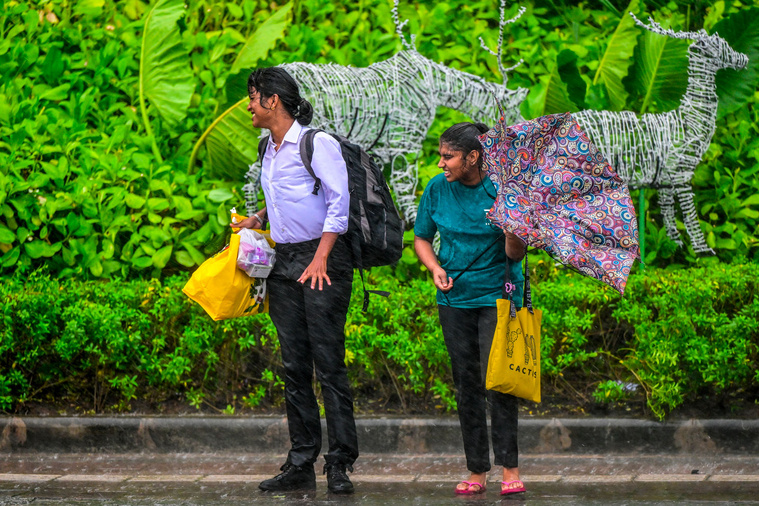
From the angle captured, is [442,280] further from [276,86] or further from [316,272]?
[276,86]

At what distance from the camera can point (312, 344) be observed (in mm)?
4484

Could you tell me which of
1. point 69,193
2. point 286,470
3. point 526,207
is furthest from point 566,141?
point 69,193

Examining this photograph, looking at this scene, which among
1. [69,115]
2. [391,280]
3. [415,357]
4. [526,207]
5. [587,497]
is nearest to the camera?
[526,207]

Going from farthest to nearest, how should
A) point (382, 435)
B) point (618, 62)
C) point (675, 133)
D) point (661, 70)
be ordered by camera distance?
point (618, 62) → point (661, 70) → point (675, 133) → point (382, 435)

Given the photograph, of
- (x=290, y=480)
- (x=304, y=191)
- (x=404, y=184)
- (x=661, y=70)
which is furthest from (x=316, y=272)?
(x=661, y=70)

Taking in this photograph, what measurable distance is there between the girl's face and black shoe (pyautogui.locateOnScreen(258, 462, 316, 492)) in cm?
155

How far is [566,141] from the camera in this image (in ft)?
13.8

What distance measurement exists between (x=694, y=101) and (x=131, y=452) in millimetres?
4593

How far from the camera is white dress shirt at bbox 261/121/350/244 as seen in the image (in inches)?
169

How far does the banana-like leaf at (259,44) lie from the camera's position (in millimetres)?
7973

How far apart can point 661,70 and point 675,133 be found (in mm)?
669

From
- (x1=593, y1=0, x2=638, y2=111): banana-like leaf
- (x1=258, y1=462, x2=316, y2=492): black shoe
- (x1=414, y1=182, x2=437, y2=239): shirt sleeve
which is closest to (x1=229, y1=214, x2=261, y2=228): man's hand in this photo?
(x1=414, y1=182, x2=437, y2=239): shirt sleeve

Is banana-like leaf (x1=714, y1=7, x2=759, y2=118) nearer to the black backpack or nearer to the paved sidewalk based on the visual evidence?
the paved sidewalk

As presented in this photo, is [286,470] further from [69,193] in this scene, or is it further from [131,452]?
[69,193]
